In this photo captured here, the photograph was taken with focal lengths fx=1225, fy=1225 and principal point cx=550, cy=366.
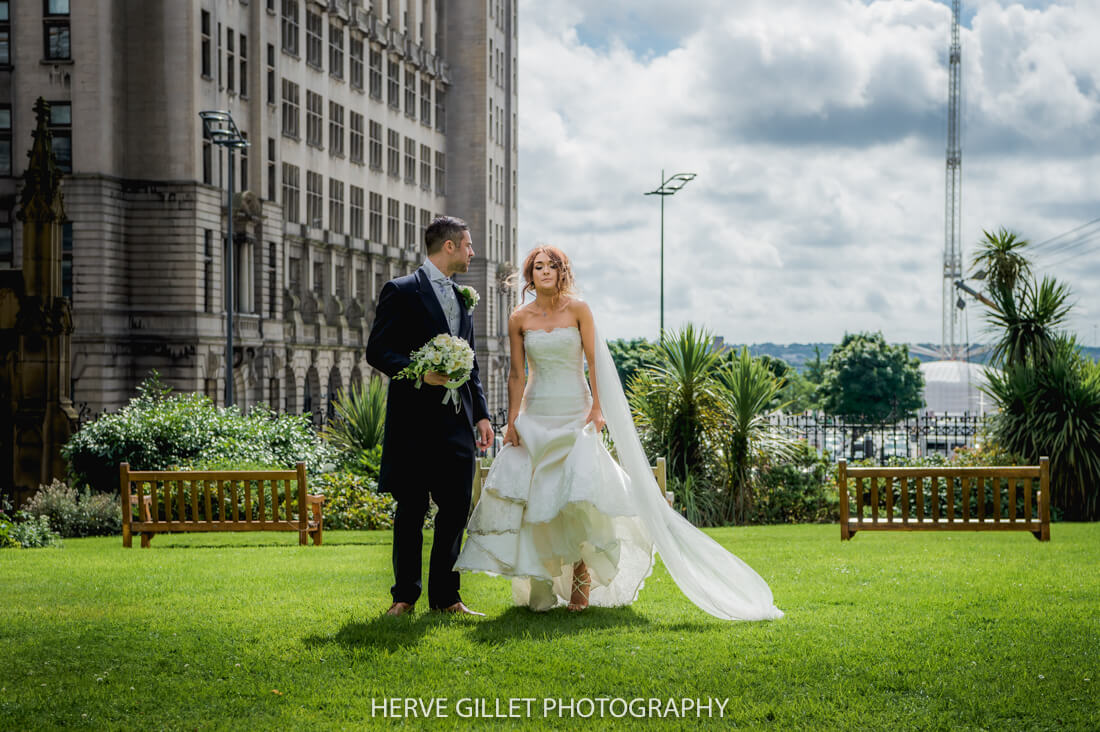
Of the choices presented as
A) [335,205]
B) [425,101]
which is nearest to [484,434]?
[335,205]

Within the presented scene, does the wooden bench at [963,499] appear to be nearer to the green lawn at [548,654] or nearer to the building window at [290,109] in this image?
the green lawn at [548,654]

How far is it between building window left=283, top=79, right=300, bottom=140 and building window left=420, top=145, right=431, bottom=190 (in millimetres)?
18827

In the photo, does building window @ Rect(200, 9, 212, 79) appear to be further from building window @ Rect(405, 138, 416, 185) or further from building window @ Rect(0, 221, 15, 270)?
building window @ Rect(405, 138, 416, 185)

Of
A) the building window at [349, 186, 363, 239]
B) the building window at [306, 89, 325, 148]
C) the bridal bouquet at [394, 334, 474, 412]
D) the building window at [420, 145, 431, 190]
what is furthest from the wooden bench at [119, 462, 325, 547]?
the building window at [420, 145, 431, 190]

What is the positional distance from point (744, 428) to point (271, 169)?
39342 mm

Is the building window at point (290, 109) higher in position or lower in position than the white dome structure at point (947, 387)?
higher

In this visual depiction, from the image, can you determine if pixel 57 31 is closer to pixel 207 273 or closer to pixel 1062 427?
pixel 207 273

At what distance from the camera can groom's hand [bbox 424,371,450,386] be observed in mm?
7410

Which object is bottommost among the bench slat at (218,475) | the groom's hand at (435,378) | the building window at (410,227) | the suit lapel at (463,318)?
the bench slat at (218,475)

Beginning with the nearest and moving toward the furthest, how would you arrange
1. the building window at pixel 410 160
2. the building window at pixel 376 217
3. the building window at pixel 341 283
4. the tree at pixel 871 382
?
the building window at pixel 341 283 → the building window at pixel 376 217 → the building window at pixel 410 160 → the tree at pixel 871 382

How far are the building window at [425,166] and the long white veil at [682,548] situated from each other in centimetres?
6865

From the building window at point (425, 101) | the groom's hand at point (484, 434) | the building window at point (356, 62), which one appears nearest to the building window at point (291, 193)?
the building window at point (356, 62)

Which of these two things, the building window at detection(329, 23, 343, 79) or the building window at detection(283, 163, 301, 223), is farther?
the building window at detection(329, 23, 343, 79)

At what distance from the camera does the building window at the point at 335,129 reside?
61781mm
